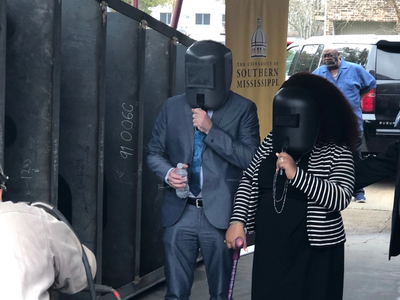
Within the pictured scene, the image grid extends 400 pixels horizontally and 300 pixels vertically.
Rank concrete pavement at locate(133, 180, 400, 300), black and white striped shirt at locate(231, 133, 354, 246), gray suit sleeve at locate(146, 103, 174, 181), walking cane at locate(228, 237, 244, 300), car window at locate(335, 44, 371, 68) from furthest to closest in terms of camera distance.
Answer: car window at locate(335, 44, 371, 68)
concrete pavement at locate(133, 180, 400, 300)
gray suit sleeve at locate(146, 103, 174, 181)
walking cane at locate(228, 237, 244, 300)
black and white striped shirt at locate(231, 133, 354, 246)

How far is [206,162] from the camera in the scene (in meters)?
3.71

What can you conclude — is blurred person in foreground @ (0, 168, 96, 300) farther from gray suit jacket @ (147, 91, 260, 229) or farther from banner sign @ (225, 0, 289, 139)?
banner sign @ (225, 0, 289, 139)

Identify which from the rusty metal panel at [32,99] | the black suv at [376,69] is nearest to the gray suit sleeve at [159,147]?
the rusty metal panel at [32,99]

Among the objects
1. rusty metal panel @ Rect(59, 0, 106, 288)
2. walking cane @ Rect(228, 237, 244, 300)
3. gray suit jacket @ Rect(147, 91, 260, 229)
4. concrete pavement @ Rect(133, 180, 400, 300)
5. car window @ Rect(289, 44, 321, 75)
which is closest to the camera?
Answer: walking cane @ Rect(228, 237, 244, 300)

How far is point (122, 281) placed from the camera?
4645 mm

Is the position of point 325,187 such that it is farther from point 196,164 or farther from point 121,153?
point 121,153

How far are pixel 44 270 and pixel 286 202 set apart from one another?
166cm

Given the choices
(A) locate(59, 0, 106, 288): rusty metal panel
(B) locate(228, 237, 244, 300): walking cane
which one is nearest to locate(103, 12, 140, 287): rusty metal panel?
(A) locate(59, 0, 106, 288): rusty metal panel

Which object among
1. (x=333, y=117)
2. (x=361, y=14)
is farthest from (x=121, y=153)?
(x=361, y=14)

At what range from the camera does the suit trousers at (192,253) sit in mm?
3676

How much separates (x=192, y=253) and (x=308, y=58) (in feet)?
24.6

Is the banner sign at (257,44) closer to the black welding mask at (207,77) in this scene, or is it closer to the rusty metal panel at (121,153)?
the rusty metal panel at (121,153)

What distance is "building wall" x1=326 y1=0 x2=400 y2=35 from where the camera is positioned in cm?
3388

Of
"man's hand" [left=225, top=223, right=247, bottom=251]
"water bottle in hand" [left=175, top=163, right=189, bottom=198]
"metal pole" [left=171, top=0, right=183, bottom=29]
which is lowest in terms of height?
"man's hand" [left=225, top=223, right=247, bottom=251]
